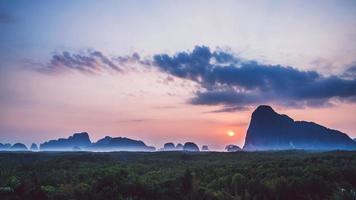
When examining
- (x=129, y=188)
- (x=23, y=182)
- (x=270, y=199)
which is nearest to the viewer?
(x=270, y=199)

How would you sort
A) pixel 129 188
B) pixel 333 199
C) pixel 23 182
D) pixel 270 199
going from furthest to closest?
pixel 23 182
pixel 129 188
pixel 270 199
pixel 333 199

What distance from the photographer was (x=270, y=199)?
49.8 feet

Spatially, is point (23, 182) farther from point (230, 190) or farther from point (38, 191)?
point (230, 190)

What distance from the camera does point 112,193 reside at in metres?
15.6

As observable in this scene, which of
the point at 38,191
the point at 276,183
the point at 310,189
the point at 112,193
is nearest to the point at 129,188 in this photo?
the point at 112,193

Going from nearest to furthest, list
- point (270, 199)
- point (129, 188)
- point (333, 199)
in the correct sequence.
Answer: point (333, 199) → point (270, 199) → point (129, 188)

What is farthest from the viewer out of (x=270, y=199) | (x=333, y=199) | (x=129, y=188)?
(x=129, y=188)

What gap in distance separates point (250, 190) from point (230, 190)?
1051mm

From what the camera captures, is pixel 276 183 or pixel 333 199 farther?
pixel 276 183

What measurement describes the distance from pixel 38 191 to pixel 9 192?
130 cm

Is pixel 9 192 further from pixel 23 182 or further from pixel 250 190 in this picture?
pixel 250 190

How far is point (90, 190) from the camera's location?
1623 cm

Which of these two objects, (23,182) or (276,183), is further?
(23,182)

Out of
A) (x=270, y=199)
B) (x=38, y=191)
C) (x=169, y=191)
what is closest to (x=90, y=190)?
(x=38, y=191)
